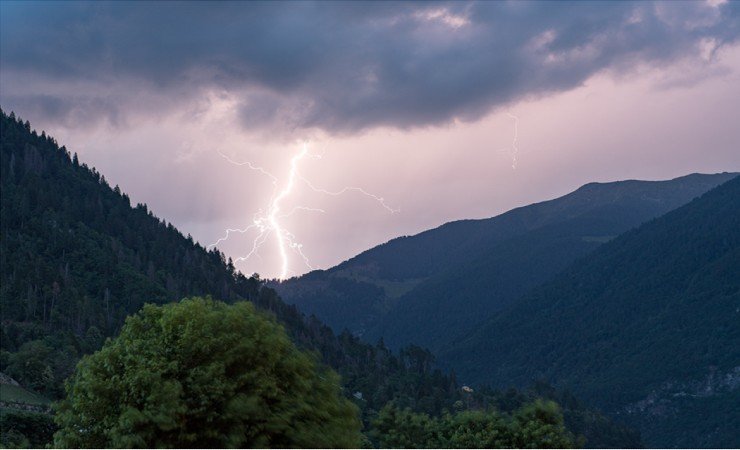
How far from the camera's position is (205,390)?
30312mm

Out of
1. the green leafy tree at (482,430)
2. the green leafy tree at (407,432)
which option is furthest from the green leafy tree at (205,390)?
the green leafy tree at (407,432)

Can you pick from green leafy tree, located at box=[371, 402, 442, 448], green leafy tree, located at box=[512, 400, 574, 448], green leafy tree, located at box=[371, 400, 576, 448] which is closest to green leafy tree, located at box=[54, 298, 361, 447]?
green leafy tree, located at box=[512, 400, 574, 448]

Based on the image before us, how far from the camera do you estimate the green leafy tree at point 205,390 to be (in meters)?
29.8

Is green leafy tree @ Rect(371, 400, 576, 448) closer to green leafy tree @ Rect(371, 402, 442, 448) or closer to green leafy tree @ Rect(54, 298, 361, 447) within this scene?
green leafy tree @ Rect(371, 402, 442, 448)

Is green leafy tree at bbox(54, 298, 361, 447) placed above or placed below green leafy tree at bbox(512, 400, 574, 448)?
above

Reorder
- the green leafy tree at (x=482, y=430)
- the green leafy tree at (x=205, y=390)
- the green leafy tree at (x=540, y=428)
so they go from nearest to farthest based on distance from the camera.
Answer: the green leafy tree at (x=205, y=390), the green leafy tree at (x=540, y=428), the green leafy tree at (x=482, y=430)

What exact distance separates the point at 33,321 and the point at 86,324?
8944mm

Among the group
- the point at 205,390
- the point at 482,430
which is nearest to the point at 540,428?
the point at 482,430

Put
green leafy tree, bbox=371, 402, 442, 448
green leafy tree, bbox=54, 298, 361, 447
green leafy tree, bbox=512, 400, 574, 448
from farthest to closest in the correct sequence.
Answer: green leafy tree, bbox=371, 402, 442, 448 → green leafy tree, bbox=512, 400, 574, 448 → green leafy tree, bbox=54, 298, 361, 447

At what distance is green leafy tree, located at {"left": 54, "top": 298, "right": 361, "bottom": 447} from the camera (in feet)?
97.8

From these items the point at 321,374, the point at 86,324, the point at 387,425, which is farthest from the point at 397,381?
the point at 321,374

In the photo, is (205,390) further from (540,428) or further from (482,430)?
(482,430)

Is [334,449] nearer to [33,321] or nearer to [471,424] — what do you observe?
[471,424]

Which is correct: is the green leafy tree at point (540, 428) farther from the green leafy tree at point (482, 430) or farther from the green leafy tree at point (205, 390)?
the green leafy tree at point (205, 390)
